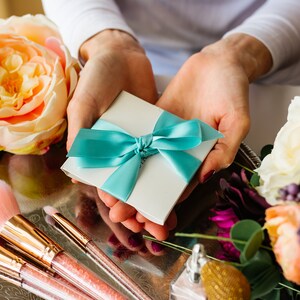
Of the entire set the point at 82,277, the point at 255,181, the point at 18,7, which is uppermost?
the point at 255,181

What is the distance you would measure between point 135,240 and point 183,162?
0.27 ft

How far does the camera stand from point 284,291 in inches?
14.1

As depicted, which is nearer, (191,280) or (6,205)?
(191,280)

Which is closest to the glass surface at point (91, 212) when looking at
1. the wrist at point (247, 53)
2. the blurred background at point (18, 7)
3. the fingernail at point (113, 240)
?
the fingernail at point (113, 240)

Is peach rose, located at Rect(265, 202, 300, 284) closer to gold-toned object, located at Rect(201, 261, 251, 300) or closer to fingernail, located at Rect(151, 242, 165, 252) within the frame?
gold-toned object, located at Rect(201, 261, 251, 300)

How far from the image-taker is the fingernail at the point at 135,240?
1.51 ft

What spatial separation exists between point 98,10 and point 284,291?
0.43m

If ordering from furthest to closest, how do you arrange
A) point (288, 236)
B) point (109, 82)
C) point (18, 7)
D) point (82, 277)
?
point (18, 7), point (109, 82), point (82, 277), point (288, 236)

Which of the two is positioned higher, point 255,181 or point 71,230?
point 255,181

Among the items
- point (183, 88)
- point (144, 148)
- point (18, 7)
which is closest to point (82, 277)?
point (144, 148)

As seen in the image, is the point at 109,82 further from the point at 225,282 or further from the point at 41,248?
the point at 225,282

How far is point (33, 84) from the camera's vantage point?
1.69 ft

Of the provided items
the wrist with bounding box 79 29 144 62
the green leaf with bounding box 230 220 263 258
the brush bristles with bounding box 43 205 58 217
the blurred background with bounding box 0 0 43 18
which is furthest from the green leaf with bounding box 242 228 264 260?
the blurred background with bounding box 0 0 43 18

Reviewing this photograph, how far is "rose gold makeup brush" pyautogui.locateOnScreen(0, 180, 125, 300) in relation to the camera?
422mm
